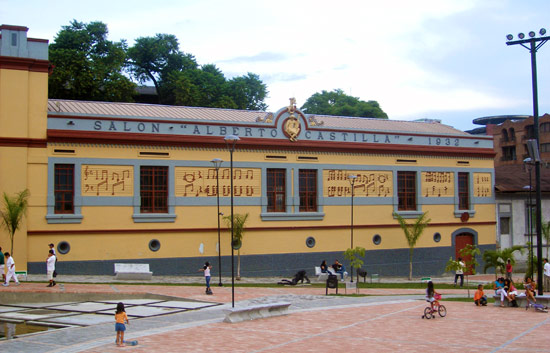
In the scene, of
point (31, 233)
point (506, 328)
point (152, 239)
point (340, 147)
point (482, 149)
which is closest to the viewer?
point (506, 328)

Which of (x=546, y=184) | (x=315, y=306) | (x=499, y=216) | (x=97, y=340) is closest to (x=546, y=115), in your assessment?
(x=546, y=184)

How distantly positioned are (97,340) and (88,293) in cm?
745

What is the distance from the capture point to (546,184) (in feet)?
152

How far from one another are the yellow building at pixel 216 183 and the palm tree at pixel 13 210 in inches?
21.2

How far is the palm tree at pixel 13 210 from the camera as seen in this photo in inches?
1115

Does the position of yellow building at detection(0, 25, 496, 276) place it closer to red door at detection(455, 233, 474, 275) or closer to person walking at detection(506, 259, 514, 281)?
red door at detection(455, 233, 474, 275)

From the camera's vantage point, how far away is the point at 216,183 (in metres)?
34.4

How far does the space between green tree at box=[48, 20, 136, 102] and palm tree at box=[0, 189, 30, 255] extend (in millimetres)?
22572

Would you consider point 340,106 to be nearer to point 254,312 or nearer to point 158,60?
point 158,60

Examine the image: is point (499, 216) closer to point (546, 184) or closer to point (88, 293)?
point (546, 184)

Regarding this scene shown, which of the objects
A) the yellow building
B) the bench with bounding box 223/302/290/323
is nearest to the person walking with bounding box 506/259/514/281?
the yellow building

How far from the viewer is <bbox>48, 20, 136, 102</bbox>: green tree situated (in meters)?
50.7

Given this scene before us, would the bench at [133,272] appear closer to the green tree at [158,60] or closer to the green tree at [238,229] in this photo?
the green tree at [238,229]

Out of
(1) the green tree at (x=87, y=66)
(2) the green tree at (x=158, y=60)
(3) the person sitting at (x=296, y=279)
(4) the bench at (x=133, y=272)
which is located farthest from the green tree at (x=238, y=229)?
(2) the green tree at (x=158, y=60)
